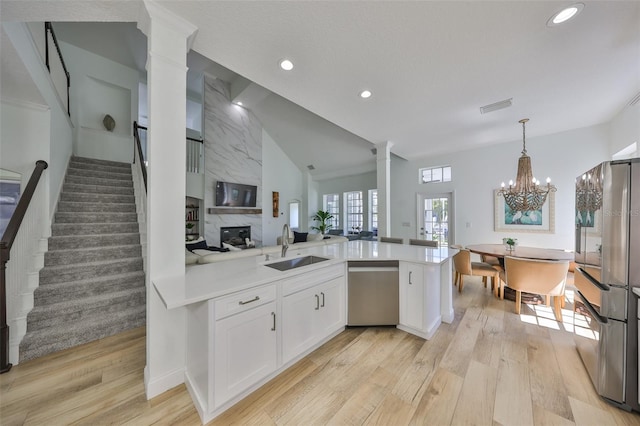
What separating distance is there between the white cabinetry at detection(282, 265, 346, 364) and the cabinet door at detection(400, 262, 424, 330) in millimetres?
655

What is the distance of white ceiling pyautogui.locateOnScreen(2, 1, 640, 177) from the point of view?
1.70 metres

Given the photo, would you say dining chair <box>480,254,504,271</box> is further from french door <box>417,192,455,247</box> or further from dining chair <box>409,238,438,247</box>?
french door <box>417,192,455,247</box>

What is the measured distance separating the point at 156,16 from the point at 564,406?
3.97 meters

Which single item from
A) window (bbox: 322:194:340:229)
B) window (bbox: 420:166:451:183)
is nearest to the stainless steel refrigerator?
window (bbox: 420:166:451:183)

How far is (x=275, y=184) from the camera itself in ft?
27.0

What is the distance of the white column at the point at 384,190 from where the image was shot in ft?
15.9

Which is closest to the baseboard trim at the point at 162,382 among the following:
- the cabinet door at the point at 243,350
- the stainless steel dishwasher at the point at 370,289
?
the cabinet door at the point at 243,350

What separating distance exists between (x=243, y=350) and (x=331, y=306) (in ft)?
3.21

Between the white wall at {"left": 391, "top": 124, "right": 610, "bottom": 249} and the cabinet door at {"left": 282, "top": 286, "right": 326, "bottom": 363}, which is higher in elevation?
the white wall at {"left": 391, "top": 124, "right": 610, "bottom": 249}

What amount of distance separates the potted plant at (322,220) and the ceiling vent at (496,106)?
5.92 meters

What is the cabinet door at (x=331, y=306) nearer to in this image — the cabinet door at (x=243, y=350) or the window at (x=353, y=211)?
the cabinet door at (x=243, y=350)

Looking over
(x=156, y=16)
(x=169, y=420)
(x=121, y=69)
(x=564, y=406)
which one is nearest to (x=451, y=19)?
(x=156, y=16)

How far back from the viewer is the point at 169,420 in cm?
145

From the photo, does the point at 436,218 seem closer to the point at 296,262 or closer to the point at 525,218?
the point at 525,218
